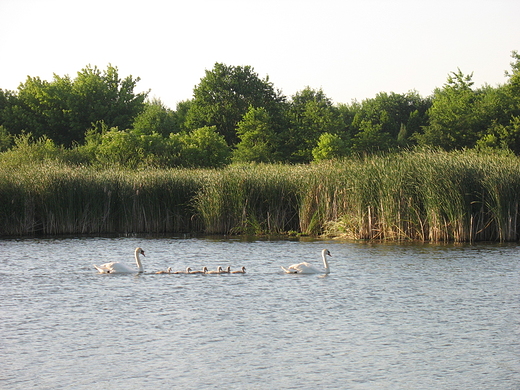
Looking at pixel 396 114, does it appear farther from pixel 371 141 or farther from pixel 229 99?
pixel 229 99

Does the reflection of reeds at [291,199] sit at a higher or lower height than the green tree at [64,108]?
lower

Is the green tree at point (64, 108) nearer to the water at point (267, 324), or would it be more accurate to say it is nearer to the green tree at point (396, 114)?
the green tree at point (396, 114)

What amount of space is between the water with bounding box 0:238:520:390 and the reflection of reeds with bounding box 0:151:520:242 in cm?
287

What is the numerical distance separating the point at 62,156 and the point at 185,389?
97.1 ft

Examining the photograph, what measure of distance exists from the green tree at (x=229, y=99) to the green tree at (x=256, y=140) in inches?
251

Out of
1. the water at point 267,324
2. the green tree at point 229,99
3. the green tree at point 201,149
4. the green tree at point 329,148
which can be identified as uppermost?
the green tree at point 229,99

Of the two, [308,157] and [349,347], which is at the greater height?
[308,157]

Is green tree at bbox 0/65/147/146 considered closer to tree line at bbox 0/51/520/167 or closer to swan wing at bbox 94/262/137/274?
tree line at bbox 0/51/520/167

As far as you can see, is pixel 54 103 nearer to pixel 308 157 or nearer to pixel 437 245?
pixel 308 157

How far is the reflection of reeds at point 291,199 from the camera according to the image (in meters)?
21.8

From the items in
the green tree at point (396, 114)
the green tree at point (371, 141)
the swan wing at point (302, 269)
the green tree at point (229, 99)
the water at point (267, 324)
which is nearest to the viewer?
the water at point (267, 324)

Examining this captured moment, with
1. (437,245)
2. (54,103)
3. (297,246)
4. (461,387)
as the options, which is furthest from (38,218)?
(54,103)

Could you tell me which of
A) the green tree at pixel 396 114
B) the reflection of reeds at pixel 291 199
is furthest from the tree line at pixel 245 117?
the reflection of reeds at pixel 291 199

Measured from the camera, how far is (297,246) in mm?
21812
